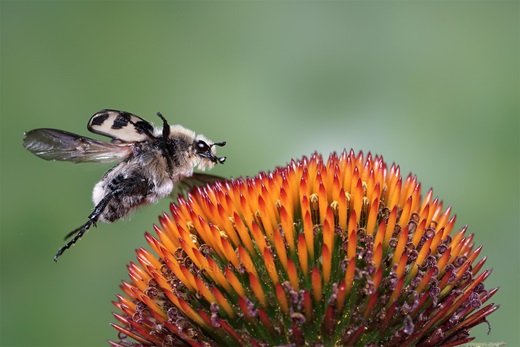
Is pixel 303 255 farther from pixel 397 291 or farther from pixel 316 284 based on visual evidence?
pixel 397 291

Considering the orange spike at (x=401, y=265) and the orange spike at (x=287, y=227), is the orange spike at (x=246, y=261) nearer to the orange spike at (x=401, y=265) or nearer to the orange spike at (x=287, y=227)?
the orange spike at (x=287, y=227)

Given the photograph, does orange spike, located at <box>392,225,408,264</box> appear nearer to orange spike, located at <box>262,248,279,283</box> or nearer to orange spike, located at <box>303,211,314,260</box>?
orange spike, located at <box>303,211,314,260</box>

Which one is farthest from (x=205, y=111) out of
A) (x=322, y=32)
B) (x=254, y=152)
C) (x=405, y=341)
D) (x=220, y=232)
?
(x=405, y=341)

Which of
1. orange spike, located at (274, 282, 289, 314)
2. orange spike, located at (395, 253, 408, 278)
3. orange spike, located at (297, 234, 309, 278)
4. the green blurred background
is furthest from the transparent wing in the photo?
the green blurred background

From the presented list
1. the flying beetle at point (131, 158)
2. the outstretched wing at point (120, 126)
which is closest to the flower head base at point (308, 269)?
the flying beetle at point (131, 158)

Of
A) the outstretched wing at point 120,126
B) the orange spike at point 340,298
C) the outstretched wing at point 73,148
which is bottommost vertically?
the orange spike at point 340,298

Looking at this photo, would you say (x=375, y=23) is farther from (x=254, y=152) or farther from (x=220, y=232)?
(x=220, y=232)

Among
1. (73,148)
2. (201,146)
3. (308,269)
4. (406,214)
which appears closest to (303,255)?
(308,269)

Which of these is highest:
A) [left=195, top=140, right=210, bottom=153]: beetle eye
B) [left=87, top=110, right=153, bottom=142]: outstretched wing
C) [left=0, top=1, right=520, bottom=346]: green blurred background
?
[left=0, top=1, right=520, bottom=346]: green blurred background
